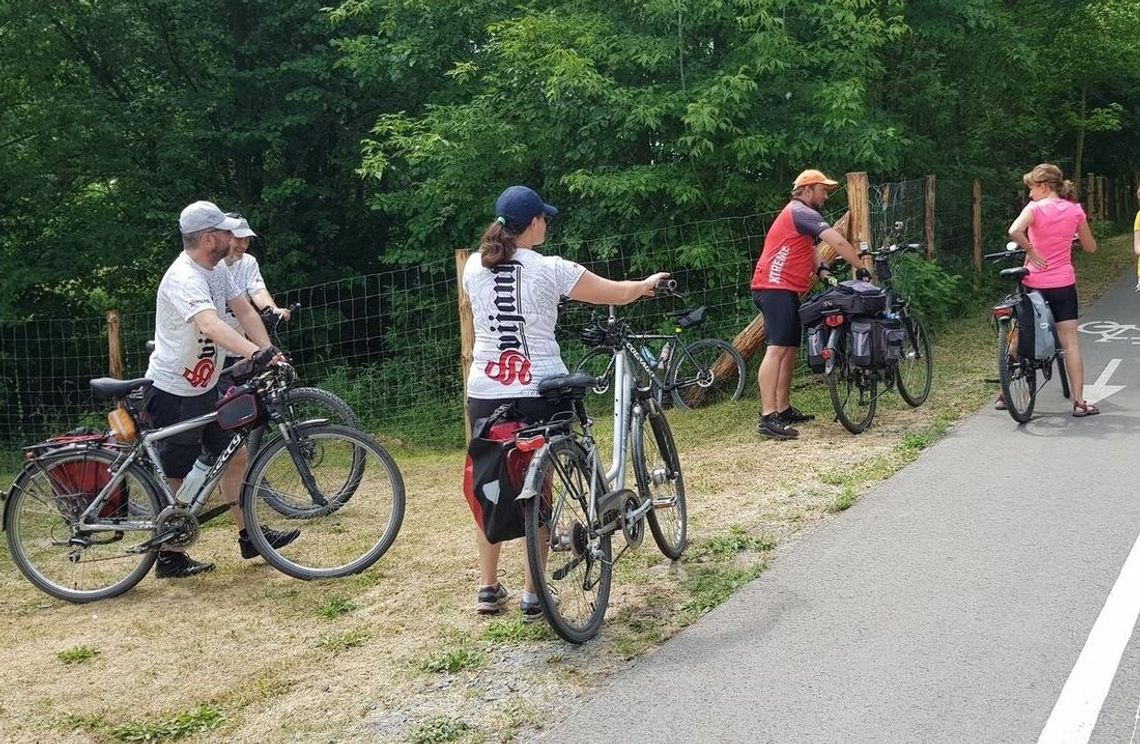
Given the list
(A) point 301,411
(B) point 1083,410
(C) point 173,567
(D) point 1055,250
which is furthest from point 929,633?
(D) point 1055,250

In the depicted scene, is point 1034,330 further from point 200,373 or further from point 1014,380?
point 200,373

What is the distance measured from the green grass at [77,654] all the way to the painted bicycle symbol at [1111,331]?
10.9 m

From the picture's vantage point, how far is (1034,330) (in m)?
8.69

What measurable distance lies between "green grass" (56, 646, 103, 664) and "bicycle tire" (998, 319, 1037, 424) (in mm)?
6145

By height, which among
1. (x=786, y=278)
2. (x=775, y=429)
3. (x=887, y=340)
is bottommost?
(x=775, y=429)

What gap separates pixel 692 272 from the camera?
13148 mm

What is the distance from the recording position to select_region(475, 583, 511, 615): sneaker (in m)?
5.35

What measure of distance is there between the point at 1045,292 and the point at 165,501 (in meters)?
6.33

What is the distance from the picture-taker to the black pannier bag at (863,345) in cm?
858

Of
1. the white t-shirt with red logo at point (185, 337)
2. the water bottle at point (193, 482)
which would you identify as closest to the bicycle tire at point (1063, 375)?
the white t-shirt with red logo at point (185, 337)

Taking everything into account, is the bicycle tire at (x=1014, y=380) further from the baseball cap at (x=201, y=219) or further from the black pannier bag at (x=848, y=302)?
the baseball cap at (x=201, y=219)

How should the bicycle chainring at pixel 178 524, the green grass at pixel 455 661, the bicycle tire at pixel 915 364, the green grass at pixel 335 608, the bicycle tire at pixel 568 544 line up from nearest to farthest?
1. the bicycle tire at pixel 568 544
2. the green grass at pixel 455 661
3. the green grass at pixel 335 608
4. the bicycle chainring at pixel 178 524
5. the bicycle tire at pixel 915 364

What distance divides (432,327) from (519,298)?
33.1 feet

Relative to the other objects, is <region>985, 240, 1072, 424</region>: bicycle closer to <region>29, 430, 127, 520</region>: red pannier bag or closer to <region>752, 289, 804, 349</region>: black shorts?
<region>752, 289, 804, 349</region>: black shorts
